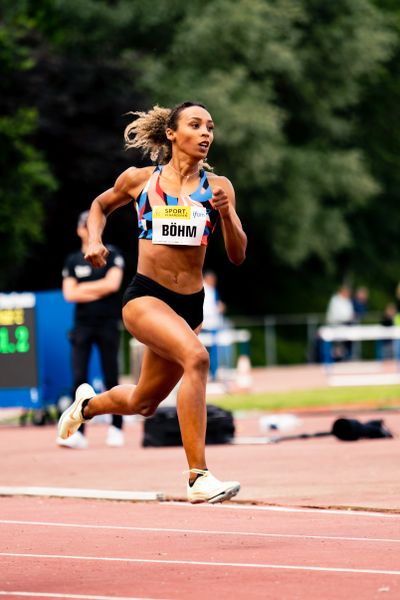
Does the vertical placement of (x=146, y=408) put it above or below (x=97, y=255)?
below

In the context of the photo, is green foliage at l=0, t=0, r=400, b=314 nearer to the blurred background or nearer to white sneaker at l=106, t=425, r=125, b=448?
the blurred background

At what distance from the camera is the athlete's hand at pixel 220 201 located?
29.4 ft

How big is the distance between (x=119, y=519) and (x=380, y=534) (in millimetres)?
1788

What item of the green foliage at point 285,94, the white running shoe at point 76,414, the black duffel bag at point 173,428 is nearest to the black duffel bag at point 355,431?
the black duffel bag at point 173,428

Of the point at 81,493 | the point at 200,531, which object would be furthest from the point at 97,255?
the point at 81,493

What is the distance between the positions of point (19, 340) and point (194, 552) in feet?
41.1

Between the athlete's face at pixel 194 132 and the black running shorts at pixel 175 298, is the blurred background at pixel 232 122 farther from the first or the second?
the black running shorts at pixel 175 298

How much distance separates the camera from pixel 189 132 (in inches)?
377

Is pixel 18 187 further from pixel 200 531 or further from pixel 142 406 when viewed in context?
pixel 200 531

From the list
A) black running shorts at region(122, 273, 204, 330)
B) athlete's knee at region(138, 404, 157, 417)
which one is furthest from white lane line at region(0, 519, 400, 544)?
black running shorts at region(122, 273, 204, 330)

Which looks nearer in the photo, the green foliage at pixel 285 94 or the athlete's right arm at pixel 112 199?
the athlete's right arm at pixel 112 199

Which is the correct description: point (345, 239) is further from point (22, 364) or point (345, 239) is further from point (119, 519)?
point (119, 519)

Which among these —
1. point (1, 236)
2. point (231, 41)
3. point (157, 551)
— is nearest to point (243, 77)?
point (231, 41)

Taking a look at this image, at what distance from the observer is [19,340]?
20.6m
